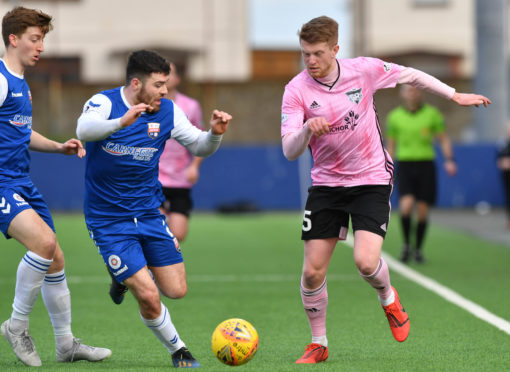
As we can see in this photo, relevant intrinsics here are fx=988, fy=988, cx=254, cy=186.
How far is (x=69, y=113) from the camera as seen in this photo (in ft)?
90.2

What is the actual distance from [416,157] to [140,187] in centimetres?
706

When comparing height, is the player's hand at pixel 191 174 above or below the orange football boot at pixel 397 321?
above

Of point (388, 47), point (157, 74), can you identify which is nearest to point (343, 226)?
point (157, 74)

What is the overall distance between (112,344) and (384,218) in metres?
2.25

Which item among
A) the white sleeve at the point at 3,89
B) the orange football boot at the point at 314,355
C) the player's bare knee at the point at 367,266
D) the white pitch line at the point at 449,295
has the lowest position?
the white pitch line at the point at 449,295

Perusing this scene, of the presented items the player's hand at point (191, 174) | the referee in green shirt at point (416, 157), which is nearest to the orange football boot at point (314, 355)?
the player's hand at point (191, 174)

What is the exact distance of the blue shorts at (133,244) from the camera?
6.20 meters

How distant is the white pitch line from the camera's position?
26.5ft

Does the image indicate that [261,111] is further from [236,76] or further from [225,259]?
[225,259]

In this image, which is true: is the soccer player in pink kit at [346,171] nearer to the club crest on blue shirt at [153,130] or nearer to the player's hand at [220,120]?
the player's hand at [220,120]

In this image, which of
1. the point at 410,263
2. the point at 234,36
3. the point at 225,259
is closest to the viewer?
the point at 410,263

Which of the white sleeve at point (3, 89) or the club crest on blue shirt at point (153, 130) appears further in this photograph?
the club crest on blue shirt at point (153, 130)

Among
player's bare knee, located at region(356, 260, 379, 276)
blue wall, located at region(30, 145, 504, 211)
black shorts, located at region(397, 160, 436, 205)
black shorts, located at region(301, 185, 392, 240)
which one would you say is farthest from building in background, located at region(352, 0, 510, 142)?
player's bare knee, located at region(356, 260, 379, 276)

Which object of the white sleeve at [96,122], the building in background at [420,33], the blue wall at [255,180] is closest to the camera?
the white sleeve at [96,122]
